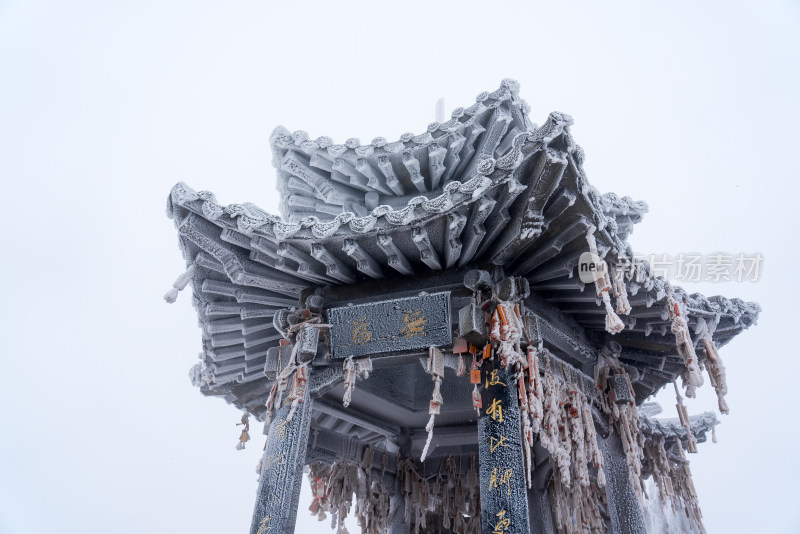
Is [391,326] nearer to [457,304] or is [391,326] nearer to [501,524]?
[457,304]

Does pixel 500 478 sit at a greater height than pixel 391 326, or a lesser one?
lesser

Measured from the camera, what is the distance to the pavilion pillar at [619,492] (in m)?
8.31

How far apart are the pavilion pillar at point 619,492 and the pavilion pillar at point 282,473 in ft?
16.5

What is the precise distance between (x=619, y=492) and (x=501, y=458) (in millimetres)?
3690

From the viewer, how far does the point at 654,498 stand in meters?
23.2

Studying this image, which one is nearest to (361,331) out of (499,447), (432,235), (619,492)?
(432,235)

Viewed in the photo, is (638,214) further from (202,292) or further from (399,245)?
(202,292)

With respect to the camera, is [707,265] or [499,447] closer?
[499,447]

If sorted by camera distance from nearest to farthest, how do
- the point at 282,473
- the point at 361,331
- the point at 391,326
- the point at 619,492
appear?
the point at 282,473 < the point at 391,326 < the point at 361,331 < the point at 619,492

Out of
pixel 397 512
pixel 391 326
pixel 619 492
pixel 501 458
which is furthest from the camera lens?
pixel 397 512

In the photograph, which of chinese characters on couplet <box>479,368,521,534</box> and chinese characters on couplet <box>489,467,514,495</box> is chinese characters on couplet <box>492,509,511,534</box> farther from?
chinese characters on couplet <box>489,467,514,495</box>

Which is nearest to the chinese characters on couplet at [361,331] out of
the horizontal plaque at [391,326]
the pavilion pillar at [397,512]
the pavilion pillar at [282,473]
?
the horizontal plaque at [391,326]

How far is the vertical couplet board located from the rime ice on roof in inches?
1.4

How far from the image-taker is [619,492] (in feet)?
A: 28.1
